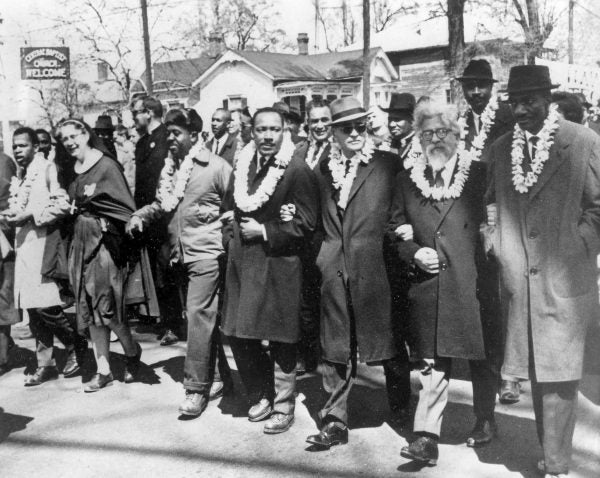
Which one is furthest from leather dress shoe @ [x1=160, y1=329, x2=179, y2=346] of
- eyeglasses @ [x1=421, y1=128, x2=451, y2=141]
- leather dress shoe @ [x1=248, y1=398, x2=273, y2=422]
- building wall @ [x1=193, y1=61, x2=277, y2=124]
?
building wall @ [x1=193, y1=61, x2=277, y2=124]

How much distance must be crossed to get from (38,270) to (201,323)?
6.24ft

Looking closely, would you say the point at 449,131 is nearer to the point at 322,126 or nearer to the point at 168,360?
the point at 322,126

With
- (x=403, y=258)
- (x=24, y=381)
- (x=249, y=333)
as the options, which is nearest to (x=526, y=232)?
(x=403, y=258)

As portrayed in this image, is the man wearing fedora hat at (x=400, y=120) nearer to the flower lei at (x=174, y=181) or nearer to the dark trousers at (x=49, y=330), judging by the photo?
the flower lei at (x=174, y=181)

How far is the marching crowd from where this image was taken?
3.73m

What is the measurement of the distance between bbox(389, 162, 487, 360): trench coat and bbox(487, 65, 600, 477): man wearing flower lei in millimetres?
232

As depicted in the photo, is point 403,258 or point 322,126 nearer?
point 403,258

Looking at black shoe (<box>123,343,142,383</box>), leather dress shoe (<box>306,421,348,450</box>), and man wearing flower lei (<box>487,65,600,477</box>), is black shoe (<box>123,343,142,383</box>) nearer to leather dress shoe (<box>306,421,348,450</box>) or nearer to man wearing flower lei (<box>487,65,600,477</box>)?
leather dress shoe (<box>306,421,348,450</box>)

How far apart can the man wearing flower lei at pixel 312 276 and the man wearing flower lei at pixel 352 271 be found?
0.91 ft

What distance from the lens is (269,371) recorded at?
514cm

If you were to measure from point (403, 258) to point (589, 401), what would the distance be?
81.0 inches

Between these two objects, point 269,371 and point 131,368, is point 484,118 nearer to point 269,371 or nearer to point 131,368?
point 269,371

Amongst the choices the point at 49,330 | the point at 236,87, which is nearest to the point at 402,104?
the point at 49,330

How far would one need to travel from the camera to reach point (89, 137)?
232 inches
